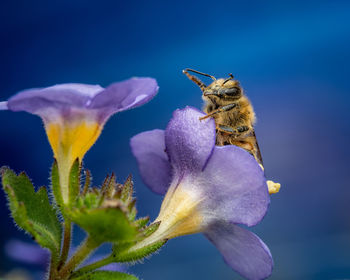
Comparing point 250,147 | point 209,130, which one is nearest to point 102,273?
point 209,130

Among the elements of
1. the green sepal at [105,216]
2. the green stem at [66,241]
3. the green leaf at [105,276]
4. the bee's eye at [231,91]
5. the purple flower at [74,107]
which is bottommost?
the green leaf at [105,276]

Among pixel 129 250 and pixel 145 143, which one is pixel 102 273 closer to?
pixel 129 250

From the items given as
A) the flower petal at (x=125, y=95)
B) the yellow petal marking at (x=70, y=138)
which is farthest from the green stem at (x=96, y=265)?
the flower petal at (x=125, y=95)

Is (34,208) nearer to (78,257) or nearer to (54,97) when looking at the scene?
(78,257)

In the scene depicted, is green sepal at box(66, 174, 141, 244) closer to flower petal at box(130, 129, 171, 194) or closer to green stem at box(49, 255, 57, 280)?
green stem at box(49, 255, 57, 280)

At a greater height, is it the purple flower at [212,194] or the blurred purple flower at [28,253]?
the purple flower at [212,194]

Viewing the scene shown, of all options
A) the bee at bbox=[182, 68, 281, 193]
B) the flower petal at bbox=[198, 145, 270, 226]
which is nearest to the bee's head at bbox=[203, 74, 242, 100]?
the bee at bbox=[182, 68, 281, 193]

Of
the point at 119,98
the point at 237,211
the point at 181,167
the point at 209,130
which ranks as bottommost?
the point at 237,211

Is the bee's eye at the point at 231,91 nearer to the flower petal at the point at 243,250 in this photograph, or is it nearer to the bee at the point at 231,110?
the bee at the point at 231,110
